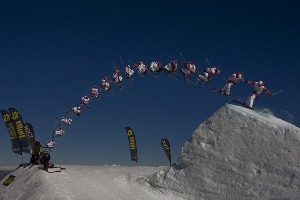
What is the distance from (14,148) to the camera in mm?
18266

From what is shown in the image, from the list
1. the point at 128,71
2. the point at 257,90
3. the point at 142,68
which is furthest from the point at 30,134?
the point at 257,90

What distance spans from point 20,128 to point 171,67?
44.3 feet

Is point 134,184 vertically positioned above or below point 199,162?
below

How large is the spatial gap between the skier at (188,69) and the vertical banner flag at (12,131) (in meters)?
14.4

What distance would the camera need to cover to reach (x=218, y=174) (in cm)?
1231

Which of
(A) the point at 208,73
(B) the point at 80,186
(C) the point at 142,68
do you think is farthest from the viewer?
(B) the point at 80,186

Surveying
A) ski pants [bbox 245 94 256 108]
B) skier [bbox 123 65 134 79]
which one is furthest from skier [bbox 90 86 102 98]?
ski pants [bbox 245 94 256 108]

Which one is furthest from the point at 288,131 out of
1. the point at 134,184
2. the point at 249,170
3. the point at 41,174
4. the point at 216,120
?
the point at 41,174

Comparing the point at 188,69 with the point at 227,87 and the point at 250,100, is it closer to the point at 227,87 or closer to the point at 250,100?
the point at 227,87

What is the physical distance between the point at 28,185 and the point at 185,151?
30.9 ft

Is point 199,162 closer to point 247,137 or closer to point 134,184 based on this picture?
point 247,137

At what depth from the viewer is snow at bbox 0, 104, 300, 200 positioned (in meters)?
11.0

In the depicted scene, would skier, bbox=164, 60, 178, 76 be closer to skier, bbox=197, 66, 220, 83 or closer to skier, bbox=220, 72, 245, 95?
skier, bbox=197, 66, 220, 83

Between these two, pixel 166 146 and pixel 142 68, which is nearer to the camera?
pixel 142 68
